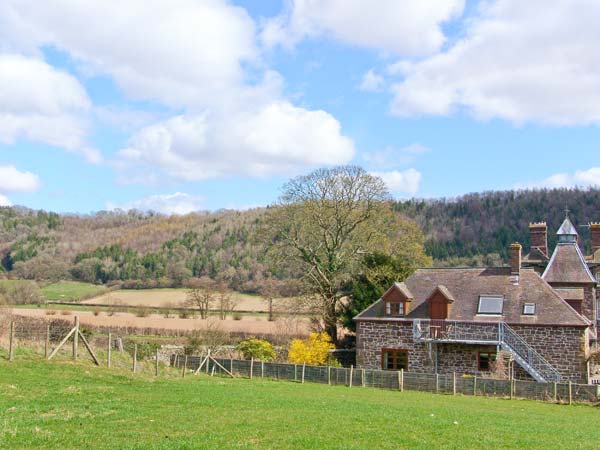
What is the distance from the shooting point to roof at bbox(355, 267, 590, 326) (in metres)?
32.6

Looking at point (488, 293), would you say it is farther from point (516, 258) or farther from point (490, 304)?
point (516, 258)

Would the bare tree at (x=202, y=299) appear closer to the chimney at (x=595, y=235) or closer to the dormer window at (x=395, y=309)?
the dormer window at (x=395, y=309)

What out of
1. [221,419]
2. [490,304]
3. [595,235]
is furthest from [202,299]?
[221,419]

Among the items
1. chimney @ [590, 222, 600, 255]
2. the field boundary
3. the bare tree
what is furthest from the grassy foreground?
the bare tree

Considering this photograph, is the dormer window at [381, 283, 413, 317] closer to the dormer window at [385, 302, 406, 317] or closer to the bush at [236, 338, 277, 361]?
the dormer window at [385, 302, 406, 317]

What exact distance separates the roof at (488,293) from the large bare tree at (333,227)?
641 centimetres

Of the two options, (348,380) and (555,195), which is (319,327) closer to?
(348,380)

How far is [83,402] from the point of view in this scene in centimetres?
1580

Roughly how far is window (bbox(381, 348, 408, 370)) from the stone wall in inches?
8.7

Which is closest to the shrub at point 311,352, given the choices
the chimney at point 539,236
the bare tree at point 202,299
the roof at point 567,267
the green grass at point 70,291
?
the roof at point 567,267

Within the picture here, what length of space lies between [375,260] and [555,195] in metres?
103

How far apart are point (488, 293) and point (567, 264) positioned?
21.7 ft

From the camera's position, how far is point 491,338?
32.6 metres

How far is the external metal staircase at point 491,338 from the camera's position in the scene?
3136cm
